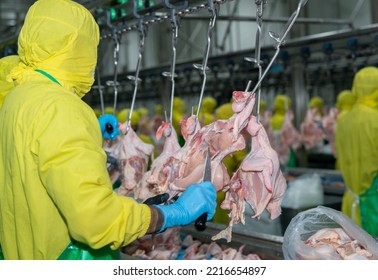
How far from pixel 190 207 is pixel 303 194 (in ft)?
10.6

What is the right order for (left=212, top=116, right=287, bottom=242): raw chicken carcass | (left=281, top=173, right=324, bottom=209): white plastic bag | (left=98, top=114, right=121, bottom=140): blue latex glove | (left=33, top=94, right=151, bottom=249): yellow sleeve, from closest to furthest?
(left=33, top=94, right=151, bottom=249): yellow sleeve
(left=212, top=116, right=287, bottom=242): raw chicken carcass
(left=98, top=114, right=121, bottom=140): blue latex glove
(left=281, top=173, right=324, bottom=209): white plastic bag

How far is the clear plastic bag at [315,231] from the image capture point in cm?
220

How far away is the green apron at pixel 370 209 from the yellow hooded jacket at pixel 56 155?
3.31 metres

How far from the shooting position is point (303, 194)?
523 centimetres

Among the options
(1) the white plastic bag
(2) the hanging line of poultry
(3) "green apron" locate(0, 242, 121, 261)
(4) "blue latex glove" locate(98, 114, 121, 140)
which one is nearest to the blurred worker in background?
(1) the white plastic bag

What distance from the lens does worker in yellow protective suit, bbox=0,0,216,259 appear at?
6.11 ft

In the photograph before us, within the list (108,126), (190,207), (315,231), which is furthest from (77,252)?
(108,126)

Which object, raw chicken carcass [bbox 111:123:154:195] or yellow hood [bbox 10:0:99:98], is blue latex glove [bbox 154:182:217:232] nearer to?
yellow hood [bbox 10:0:99:98]

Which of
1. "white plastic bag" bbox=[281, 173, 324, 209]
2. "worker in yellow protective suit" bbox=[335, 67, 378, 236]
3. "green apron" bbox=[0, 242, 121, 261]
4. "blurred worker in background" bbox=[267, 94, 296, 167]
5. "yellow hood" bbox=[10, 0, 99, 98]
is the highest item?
"yellow hood" bbox=[10, 0, 99, 98]

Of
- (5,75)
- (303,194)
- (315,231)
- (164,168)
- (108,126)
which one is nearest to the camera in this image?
(315,231)

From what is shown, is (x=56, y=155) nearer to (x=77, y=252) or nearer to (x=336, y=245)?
(x=77, y=252)

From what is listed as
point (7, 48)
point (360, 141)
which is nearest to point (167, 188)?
point (360, 141)

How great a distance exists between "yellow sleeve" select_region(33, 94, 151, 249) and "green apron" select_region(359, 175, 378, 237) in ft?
11.1

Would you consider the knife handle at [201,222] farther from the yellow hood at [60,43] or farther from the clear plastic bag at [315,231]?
the yellow hood at [60,43]
